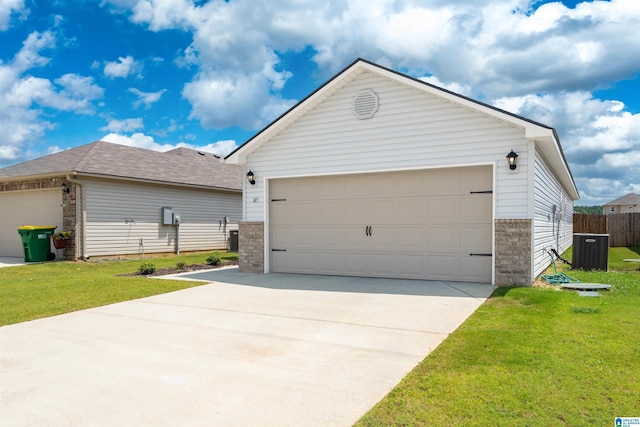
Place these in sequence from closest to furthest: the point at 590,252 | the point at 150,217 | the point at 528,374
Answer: the point at 528,374 < the point at 590,252 < the point at 150,217

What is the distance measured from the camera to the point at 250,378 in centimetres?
392

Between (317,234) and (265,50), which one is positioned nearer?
(317,234)

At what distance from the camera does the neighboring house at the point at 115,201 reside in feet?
48.4

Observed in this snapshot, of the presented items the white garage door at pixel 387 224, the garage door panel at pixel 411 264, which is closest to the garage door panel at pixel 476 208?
the white garage door at pixel 387 224

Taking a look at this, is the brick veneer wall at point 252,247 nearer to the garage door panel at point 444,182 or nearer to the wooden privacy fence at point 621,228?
the garage door panel at point 444,182

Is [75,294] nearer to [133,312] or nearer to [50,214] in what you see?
[133,312]

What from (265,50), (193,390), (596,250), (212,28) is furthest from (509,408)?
(265,50)

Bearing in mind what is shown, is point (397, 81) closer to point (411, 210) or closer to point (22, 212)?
point (411, 210)

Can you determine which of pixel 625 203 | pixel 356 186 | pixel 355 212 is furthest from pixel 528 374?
pixel 625 203

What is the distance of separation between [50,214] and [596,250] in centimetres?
1722

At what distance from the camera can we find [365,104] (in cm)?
998

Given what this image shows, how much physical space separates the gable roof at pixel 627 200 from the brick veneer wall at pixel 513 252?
61706 mm

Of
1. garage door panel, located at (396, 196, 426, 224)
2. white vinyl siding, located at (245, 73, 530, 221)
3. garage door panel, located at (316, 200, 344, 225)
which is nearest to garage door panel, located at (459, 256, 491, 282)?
white vinyl siding, located at (245, 73, 530, 221)

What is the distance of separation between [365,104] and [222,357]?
704cm
